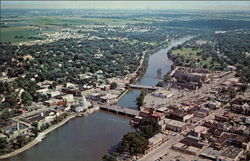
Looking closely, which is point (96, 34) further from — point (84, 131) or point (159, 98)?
point (84, 131)

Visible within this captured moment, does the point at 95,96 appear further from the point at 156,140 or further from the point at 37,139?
the point at 156,140

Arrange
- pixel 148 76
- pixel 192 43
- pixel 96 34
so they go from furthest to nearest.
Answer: pixel 96 34, pixel 192 43, pixel 148 76

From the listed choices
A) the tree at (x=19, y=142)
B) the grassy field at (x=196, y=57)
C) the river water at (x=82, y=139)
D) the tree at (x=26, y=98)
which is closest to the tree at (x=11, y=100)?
the tree at (x=26, y=98)

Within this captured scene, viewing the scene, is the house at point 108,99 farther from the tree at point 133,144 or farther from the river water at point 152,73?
the tree at point 133,144

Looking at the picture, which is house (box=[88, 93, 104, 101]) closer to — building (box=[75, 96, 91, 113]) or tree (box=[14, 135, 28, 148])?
building (box=[75, 96, 91, 113])

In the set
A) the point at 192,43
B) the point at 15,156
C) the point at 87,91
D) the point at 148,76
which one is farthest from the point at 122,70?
the point at 192,43

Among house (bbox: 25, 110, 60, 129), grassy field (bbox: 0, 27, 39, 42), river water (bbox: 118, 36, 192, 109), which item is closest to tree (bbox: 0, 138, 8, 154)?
house (bbox: 25, 110, 60, 129)
